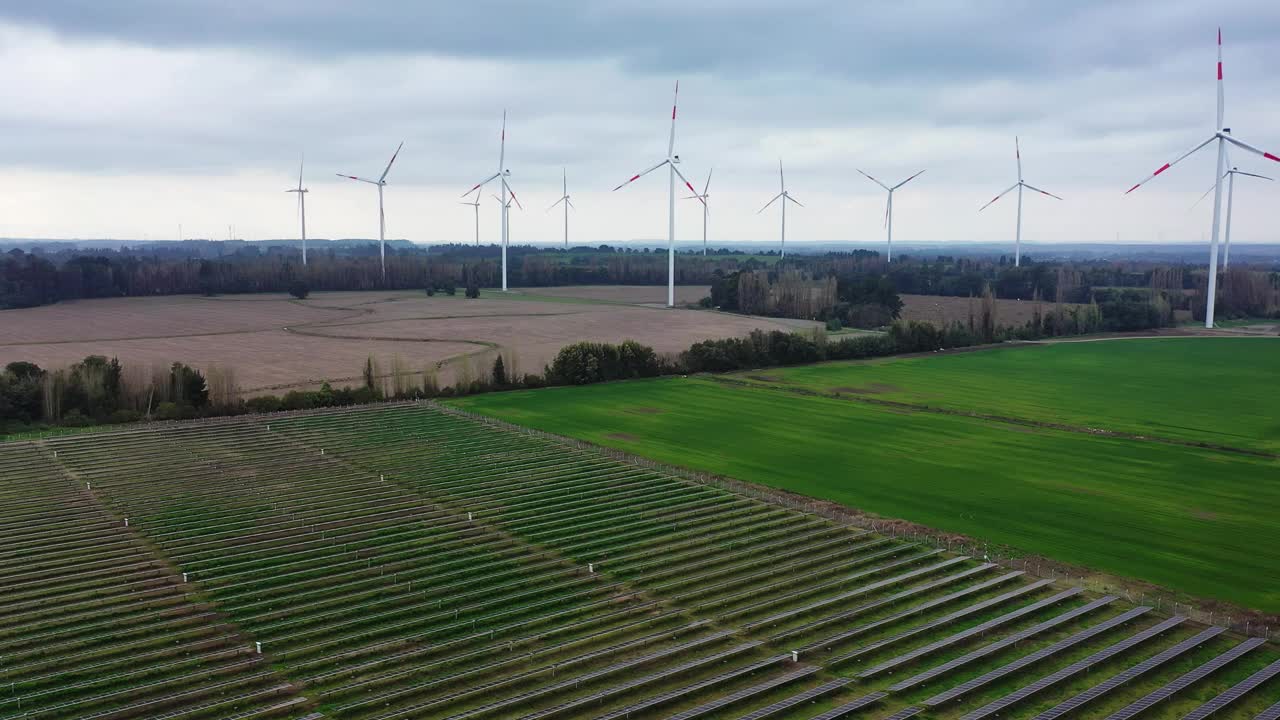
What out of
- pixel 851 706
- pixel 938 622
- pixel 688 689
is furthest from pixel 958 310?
pixel 688 689

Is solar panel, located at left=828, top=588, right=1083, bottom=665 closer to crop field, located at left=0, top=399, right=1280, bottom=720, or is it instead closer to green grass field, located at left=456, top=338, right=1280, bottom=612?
crop field, located at left=0, top=399, right=1280, bottom=720

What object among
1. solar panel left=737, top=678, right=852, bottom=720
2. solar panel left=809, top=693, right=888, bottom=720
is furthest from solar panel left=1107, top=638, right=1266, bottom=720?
solar panel left=737, top=678, right=852, bottom=720

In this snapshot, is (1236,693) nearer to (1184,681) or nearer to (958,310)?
(1184,681)

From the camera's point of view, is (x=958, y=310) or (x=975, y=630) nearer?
(x=975, y=630)

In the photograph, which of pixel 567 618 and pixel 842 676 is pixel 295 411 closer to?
pixel 567 618

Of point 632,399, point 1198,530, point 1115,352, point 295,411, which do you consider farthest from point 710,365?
point 1198,530

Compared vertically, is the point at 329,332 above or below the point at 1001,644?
above

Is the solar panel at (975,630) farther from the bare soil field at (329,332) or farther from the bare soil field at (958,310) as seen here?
the bare soil field at (958,310)
